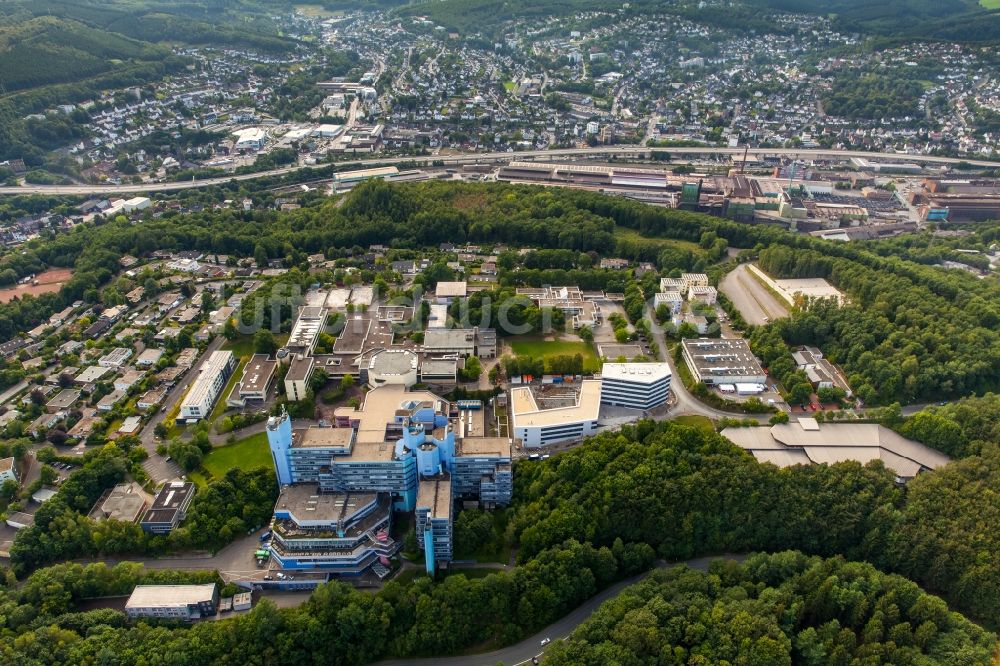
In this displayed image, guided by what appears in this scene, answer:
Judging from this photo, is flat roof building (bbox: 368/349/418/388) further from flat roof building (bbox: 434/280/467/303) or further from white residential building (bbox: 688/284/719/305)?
white residential building (bbox: 688/284/719/305)

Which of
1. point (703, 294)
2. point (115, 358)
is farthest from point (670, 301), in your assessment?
point (115, 358)

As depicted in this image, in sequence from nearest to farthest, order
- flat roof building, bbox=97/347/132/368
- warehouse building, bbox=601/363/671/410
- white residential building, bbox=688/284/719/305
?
warehouse building, bbox=601/363/671/410 → flat roof building, bbox=97/347/132/368 → white residential building, bbox=688/284/719/305

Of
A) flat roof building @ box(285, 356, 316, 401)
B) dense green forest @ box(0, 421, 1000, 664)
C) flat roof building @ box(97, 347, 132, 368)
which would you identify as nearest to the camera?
dense green forest @ box(0, 421, 1000, 664)

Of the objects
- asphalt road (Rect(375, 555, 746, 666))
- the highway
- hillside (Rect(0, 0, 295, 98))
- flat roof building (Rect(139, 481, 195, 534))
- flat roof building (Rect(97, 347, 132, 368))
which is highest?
hillside (Rect(0, 0, 295, 98))

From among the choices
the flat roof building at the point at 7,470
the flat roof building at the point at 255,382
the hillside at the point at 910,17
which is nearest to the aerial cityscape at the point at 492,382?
the flat roof building at the point at 7,470

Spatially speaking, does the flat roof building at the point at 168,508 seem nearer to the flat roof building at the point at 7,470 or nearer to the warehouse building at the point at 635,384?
the flat roof building at the point at 7,470

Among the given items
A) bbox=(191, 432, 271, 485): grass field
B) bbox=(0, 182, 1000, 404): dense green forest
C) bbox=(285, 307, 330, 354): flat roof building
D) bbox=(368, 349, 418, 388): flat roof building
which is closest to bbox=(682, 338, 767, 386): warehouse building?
bbox=(0, 182, 1000, 404): dense green forest

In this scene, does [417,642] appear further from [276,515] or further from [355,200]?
[355,200]
